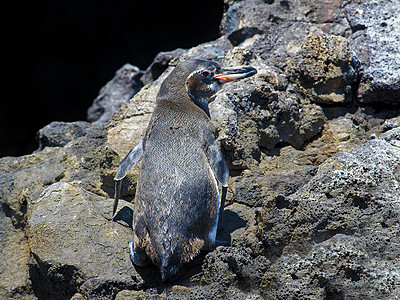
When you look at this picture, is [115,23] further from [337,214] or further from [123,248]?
[337,214]

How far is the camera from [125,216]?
4.12 m

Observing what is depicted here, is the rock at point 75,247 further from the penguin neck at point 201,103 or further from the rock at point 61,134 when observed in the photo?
the rock at point 61,134

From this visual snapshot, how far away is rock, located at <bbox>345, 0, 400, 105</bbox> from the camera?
4.87 meters

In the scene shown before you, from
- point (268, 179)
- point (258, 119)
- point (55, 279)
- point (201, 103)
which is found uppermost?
point (201, 103)

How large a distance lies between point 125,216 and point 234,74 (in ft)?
5.66

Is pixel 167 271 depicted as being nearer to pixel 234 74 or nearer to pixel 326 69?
pixel 234 74

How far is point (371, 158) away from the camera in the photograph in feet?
12.5

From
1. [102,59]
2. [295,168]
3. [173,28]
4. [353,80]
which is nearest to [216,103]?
[295,168]

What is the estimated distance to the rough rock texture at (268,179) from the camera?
336 cm

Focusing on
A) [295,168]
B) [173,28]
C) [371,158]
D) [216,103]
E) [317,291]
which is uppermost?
[173,28]

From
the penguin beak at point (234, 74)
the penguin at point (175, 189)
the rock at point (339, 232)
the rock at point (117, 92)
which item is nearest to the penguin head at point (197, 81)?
the penguin beak at point (234, 74)

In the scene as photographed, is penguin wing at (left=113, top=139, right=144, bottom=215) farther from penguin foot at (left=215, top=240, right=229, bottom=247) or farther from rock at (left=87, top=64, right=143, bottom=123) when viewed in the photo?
rock at (left=87, top=64, right=143, bottom=123)

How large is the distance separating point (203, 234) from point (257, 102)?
1778 mm

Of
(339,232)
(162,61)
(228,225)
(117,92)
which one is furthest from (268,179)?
(117,92)
